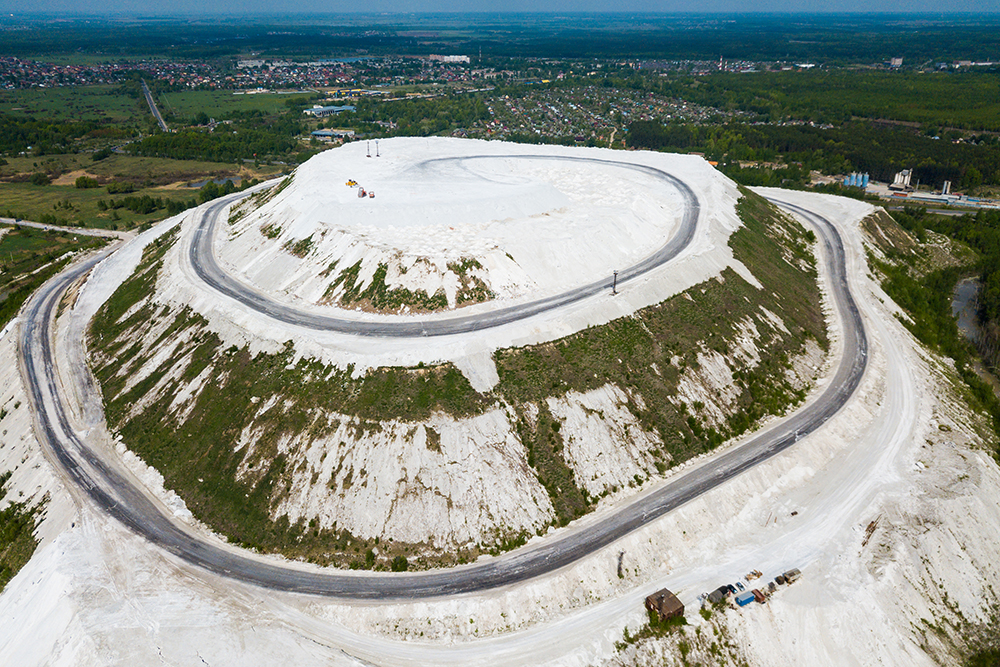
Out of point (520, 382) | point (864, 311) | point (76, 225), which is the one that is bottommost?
point (76, 225)

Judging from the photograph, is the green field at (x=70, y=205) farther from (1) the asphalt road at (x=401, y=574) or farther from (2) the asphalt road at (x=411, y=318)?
(1) the asphalt road at (x=401, y=574)

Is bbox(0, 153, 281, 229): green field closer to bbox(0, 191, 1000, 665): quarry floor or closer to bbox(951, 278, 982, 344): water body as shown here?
bbox(0, 191, 1000, 665): quarry floor

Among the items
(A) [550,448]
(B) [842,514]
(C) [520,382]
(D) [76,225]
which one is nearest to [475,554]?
(A) [550,448]

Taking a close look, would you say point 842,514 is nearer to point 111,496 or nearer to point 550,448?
point 550,448

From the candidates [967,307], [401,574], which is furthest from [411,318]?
[967,307]

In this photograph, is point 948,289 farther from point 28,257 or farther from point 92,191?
point 92,191

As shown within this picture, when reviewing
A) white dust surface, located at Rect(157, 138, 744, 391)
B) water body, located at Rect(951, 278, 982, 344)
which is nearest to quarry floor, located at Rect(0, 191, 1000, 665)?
white dust surface, located at Rect(157, 138, 744, 391)
